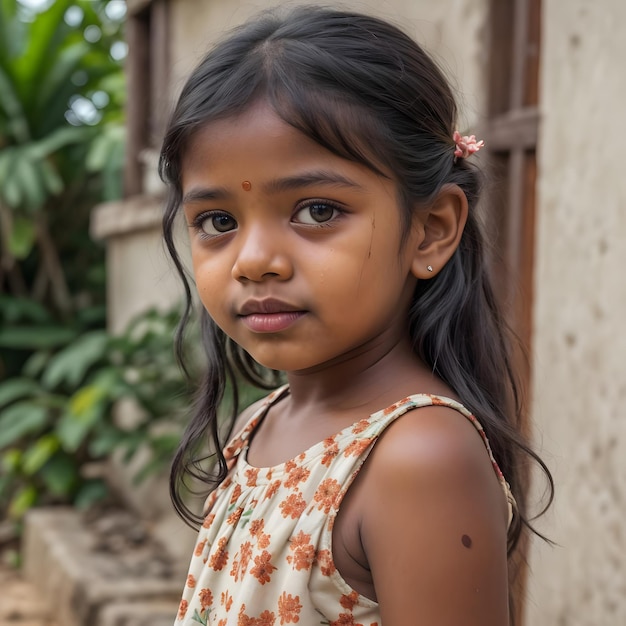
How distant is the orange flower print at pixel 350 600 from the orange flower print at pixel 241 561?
0.17m

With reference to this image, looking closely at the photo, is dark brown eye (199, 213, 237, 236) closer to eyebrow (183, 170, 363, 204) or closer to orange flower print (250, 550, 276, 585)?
eyebrow (183, 170, 363, 204)

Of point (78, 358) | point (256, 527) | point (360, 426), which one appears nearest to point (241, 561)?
point (256, 527)

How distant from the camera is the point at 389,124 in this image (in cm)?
129

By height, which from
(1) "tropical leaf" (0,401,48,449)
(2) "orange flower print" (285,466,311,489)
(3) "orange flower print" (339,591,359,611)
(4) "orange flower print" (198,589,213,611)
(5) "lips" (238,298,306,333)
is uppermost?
(5) "lips" (238,298,306,333)

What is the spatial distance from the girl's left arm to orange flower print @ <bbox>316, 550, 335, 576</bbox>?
0.17ft

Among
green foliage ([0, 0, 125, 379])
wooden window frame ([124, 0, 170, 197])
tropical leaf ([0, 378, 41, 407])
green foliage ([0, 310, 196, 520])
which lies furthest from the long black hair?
green foliage ([0, 0, 125, 379])

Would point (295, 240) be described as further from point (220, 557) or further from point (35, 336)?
point (35, 336)

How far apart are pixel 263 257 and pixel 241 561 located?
0.43 meters

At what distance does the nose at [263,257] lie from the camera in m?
1.24

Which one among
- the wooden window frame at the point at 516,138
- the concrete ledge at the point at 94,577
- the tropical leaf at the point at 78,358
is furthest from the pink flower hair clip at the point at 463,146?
the tropical leaf at the point at 78,358

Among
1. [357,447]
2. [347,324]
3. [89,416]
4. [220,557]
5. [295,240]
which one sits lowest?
[89,416]

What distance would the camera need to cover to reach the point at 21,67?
23.9 ft

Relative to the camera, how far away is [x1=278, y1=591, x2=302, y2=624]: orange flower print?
3.98 ft

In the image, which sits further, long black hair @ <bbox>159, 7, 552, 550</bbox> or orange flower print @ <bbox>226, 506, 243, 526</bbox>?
orange flower print @ <bbox>226, 506, 243, 526</bbox>
